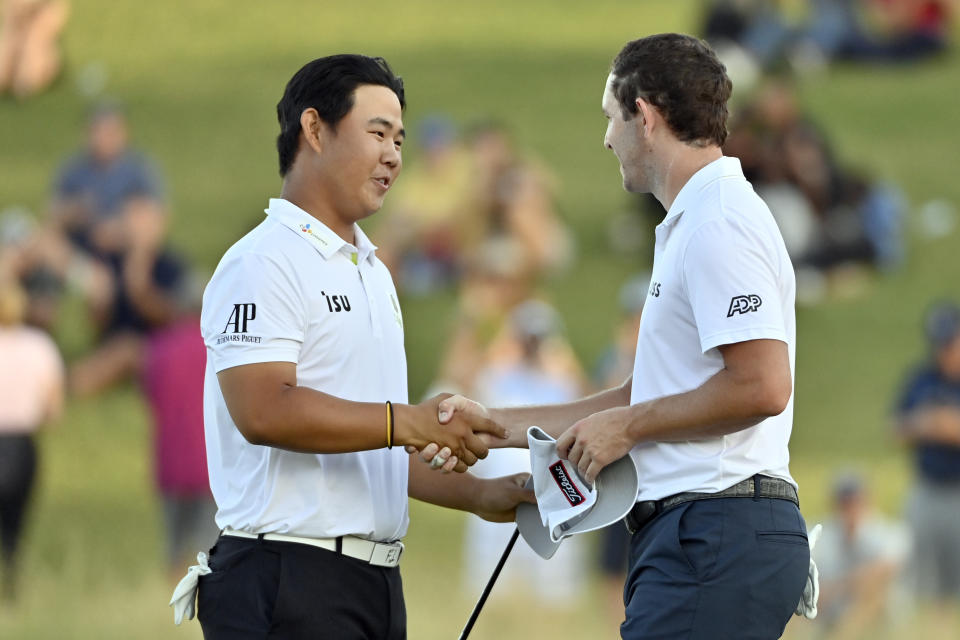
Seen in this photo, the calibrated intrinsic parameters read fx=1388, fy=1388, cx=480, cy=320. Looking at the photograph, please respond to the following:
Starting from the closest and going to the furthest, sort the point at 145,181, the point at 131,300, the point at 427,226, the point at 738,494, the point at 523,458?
the point at 738,494
the point at 523,458
the point at 131,300
the point at 427,226
the point at 145,181

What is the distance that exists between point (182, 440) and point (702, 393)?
23.0ft

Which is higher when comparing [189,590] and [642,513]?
[642,513]

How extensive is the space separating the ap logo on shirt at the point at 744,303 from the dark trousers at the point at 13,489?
26.8 feet

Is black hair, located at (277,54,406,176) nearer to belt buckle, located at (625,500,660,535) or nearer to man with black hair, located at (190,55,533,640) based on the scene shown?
man with black hair, located at (190,55,533,640)

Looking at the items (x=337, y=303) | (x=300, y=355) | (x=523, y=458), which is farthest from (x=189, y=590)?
(x=523, y=458)

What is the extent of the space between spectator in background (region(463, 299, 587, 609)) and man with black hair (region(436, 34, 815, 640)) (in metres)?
5.67

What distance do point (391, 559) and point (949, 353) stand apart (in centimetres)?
740

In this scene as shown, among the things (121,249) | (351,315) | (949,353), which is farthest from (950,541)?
(351,315)

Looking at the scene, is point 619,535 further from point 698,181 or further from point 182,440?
point 698,181

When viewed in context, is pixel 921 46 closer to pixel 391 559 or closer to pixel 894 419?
pixel 894 419

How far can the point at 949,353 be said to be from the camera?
977 centimetres

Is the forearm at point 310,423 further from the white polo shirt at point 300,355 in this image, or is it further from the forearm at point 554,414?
the forearm at point 554,414

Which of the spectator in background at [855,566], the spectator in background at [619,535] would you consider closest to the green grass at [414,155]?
the spectator in background at [855,566]

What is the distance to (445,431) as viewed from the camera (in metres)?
3.25
